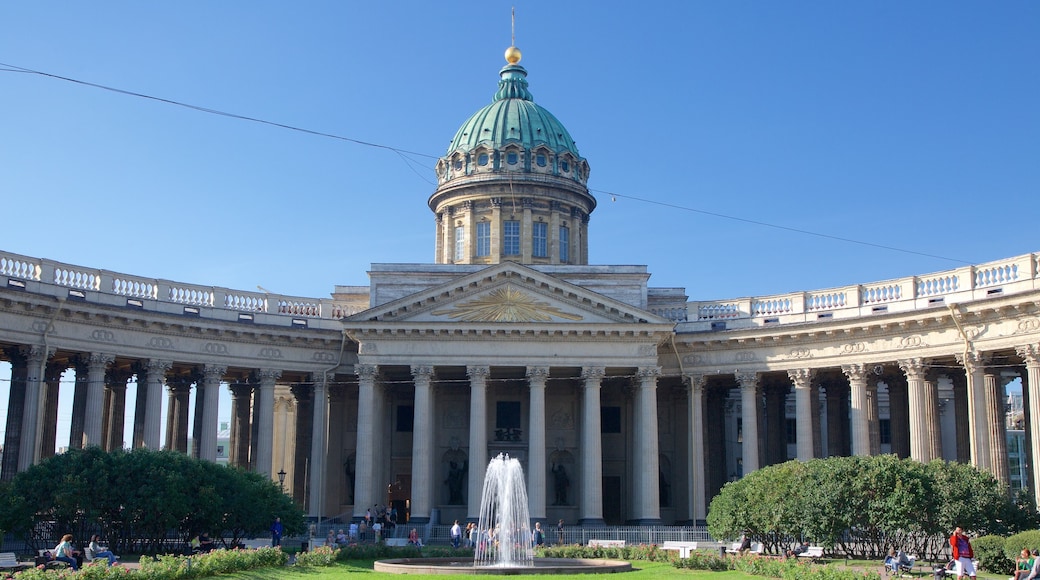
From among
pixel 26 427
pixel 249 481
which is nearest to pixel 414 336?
pixel 249 481

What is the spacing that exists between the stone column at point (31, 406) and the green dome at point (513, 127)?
31.7 meters

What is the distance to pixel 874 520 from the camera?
38.5 m

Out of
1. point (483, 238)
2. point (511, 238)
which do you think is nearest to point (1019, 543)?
point (511, 238)

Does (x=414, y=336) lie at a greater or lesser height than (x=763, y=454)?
greater

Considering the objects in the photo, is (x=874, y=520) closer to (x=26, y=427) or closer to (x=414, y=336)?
(x=414, y=336)

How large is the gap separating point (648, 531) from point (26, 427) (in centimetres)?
2734

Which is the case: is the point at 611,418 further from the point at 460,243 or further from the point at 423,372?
the point at 460,243

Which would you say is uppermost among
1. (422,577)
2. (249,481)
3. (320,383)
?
(320,383)

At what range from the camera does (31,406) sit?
46875mm

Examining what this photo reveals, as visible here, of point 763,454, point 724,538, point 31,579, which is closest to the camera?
point 31,579

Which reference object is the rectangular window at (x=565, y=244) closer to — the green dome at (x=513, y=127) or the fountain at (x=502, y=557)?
the green dome at (x=513, y=127)

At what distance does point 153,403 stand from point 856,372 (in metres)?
32.9

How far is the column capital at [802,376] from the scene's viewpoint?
5428cm

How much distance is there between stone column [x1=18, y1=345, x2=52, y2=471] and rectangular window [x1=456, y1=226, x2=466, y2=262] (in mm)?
28284
